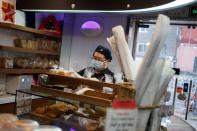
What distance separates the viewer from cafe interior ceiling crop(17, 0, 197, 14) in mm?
2890

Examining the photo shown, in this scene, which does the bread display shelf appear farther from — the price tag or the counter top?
the counter top

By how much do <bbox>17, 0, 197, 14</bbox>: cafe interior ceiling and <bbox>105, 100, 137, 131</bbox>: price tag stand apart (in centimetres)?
192

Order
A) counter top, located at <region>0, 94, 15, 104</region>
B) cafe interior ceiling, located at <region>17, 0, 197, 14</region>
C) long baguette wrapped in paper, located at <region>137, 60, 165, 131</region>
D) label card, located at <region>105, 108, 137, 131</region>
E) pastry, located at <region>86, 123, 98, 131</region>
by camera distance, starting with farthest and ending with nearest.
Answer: counter top, located at <region>0, 94, 15, 104</region> → cafe interior ceiling, located at <region>17, 0, 197, 14</region> → pastry, located at <region>86, 123, 98, 131</region> → long baguette wrapped in paper, located at <region>137, 60, 165, 131</region> → label card, located at <region>105, 108, 137, 131</region>

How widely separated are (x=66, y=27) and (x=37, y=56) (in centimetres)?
75

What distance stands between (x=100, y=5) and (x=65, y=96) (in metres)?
2.16

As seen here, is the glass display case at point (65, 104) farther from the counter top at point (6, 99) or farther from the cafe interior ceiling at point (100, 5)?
the counter top at point (6, 99)

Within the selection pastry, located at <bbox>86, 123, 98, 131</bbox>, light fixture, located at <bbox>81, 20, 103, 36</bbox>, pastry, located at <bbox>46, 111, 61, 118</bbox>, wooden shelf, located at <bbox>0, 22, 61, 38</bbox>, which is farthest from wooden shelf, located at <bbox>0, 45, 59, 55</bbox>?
pastry, located at <bbox>86, 123, 98, 131</bbox>

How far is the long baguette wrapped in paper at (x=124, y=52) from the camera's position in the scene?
3.95 ft

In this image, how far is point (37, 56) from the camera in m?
4.48

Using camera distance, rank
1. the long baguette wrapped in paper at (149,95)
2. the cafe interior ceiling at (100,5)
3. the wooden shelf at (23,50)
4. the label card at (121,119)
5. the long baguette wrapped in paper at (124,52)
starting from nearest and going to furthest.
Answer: the label card at (121,119) → the long baguette wrapped in paper at (149,95) → the long baguette wrapped in paper at (124,52) → the cafe interior ceiling at (100,5) → the wooden shelf at (23,50)

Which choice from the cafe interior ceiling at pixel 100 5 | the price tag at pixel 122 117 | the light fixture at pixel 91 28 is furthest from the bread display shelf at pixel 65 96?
the light fixture at pixel 91 28

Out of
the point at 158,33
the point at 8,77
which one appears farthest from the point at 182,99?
the point at 158,33

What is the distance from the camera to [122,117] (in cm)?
86

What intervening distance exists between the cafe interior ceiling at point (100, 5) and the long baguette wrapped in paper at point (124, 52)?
1.53 metres
